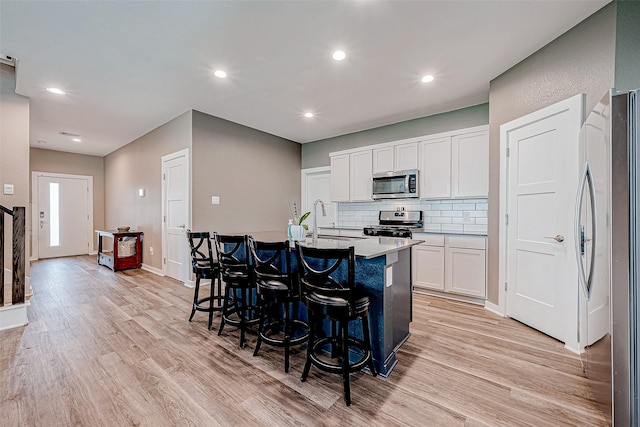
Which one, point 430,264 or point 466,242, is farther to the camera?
point 430,264

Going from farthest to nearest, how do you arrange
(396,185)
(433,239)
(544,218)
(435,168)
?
1. (396,185)
2. (435,168)
3. (433,239)
4. (544,218)

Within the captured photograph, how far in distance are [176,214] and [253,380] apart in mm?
3470

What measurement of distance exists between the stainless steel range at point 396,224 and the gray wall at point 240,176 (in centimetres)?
209

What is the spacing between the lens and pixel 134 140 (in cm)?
590

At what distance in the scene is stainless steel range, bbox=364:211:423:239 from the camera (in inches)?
163

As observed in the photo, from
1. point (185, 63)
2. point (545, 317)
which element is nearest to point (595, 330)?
point (545, 317)

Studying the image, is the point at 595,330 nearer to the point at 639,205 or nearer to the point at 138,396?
the point at 639,205

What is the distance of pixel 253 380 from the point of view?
6.17 ft

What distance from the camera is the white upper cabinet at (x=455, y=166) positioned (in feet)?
11.8

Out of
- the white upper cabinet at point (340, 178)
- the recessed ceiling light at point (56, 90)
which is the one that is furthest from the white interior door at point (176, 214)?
the white upper cabinet at point (340, 178)

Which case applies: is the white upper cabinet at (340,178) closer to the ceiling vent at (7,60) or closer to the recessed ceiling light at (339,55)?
the recessed ceiling light at (339,55)

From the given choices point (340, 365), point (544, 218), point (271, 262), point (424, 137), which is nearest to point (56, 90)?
point (271, 262)

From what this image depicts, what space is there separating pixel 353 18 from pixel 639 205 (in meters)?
2.17

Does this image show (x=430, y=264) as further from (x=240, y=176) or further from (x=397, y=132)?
(x=240, y=176)
